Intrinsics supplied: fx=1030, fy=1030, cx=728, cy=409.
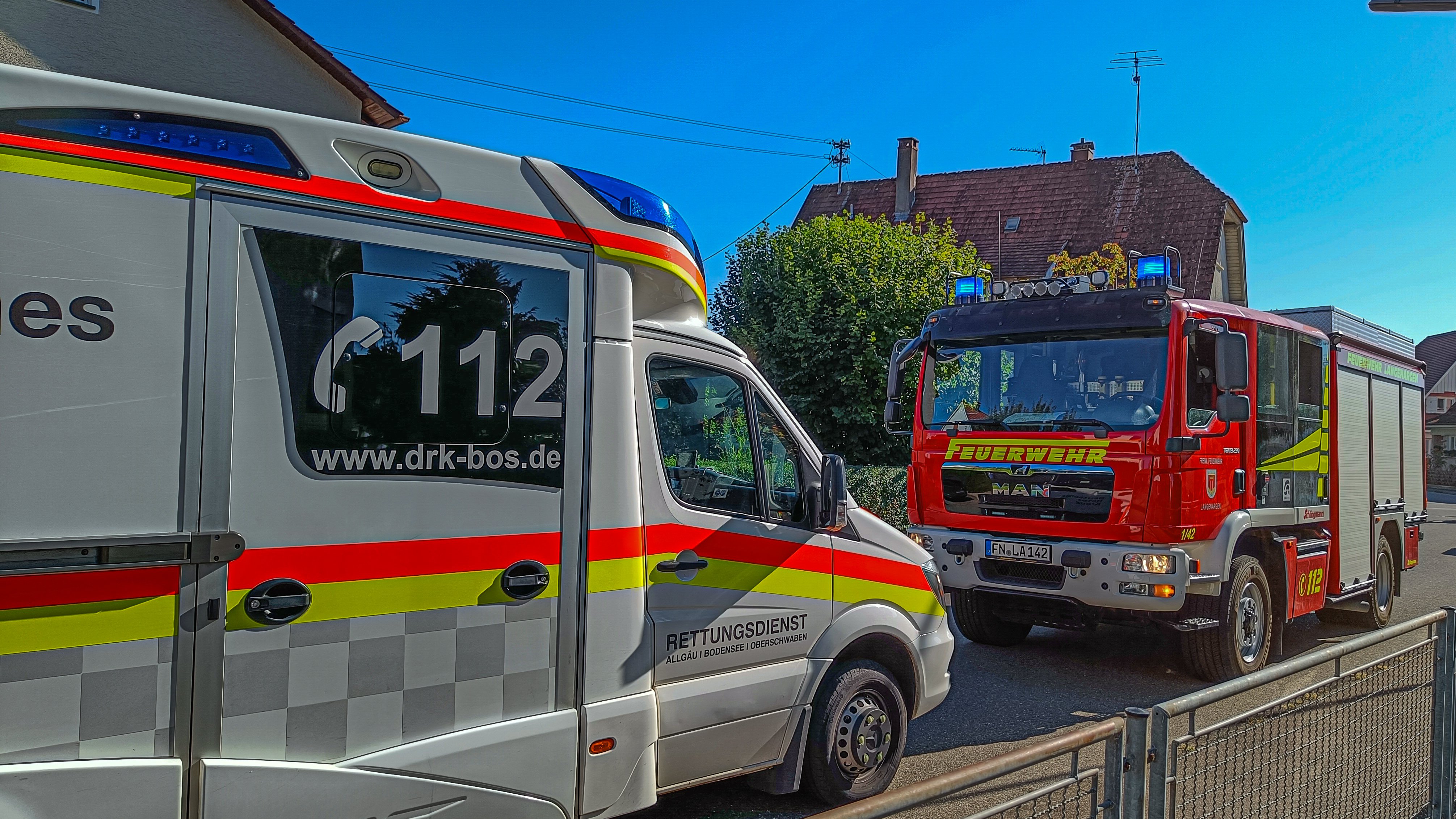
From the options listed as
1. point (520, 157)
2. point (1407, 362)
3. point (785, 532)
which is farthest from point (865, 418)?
point (520, 157)

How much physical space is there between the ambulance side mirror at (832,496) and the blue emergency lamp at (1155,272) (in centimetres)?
396

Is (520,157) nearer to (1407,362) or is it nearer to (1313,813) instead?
(1313,813)

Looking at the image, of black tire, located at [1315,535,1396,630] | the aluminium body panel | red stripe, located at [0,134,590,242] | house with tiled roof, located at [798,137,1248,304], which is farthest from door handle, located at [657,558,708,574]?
house with tiled roof, located at [798,137,1248,304]

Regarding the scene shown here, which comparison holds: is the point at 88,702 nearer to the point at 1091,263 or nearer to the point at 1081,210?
the point at 1091,263

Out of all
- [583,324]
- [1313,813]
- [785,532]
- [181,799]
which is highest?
[583,324]

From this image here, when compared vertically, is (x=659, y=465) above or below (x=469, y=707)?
above

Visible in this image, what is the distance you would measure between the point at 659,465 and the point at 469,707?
1.15 meters

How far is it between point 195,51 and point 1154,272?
12.0 meters

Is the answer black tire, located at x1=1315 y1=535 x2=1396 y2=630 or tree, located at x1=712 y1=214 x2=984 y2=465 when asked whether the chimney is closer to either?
tree, located at x1=712 y1=214 x2=984 y2=465

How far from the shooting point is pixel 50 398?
258cm

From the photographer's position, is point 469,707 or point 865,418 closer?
point 469,707

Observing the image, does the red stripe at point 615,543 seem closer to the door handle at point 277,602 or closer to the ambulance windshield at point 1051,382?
the door handle at point 277,602

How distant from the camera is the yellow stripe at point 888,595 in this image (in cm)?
466

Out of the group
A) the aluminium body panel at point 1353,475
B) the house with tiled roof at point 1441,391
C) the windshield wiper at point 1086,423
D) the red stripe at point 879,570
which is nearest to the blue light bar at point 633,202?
the red stripe at point 879,570
